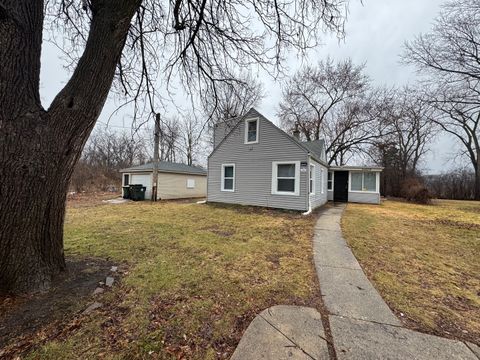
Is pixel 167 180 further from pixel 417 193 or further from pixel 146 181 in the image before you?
pixel 417 193

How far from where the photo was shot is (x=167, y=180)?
54.5 feet

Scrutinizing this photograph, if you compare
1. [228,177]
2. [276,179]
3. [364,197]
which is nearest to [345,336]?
[276,179]

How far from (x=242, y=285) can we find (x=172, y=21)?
537cm

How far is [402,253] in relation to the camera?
4.72m

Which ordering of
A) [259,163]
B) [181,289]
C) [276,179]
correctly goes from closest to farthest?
1. [181,289]
2. [276,179]
3. [259,163]

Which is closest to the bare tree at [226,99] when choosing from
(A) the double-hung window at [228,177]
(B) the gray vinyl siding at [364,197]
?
(A) the double-hung window at [228,177]

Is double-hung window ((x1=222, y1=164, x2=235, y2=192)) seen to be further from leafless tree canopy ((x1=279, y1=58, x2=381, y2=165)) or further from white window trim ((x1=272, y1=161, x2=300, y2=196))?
leafless tree canopy ((x1=279, y1=58, x2=381, y2=165))

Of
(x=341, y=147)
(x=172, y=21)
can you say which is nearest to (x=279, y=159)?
(x=172, y=21)

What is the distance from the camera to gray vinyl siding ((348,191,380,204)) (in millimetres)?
14969

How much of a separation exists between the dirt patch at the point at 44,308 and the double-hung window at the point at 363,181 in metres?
16.2

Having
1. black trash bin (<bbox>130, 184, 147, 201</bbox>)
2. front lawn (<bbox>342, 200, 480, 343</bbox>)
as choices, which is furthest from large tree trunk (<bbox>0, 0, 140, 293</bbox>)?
black trash bin (<bbox>130, 184, 147, 201</bbox>)

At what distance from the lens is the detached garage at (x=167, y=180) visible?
16.0 meters

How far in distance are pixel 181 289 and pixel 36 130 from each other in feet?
8.45

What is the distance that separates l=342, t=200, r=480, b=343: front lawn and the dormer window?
6257 millimetres
